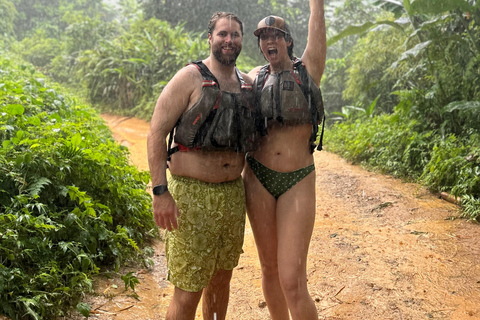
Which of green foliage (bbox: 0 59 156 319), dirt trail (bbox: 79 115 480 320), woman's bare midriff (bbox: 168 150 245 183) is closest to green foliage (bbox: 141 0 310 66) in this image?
dirt trail (bbox: 79 115 480 320)

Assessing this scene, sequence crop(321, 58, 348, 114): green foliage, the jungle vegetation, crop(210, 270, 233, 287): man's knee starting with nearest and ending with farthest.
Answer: crop(210, 270, 233, 287): man's knee
the jungle vegetation
crop(321, 58, 348, 114): green foliage

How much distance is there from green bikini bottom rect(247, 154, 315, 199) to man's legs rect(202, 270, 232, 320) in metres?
0.65

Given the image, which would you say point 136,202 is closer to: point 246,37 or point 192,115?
point 192,115

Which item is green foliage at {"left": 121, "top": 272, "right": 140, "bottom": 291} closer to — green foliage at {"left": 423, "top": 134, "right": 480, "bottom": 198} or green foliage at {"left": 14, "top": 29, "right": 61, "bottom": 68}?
green foliage at {"left": 423, "top": 134, "right": 480, "bottom": 198}

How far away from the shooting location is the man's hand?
2625 mm

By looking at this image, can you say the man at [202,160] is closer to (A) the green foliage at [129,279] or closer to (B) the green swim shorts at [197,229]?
(B) the green swim shorts at [197,229]

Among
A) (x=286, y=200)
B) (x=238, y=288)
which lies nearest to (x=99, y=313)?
(x=238, y=288)

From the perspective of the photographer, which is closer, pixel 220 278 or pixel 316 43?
pixel 316 43

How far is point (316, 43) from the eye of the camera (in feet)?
9.52

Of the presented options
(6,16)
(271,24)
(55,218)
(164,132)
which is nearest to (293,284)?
(164,132)

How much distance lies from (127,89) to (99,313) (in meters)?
12.6

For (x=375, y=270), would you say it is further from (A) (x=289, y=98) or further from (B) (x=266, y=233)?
(A) (x=289, y=98)

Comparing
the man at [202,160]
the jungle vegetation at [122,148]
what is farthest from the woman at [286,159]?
the jungle vegetation at [122,148]

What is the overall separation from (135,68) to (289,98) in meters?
13.6
